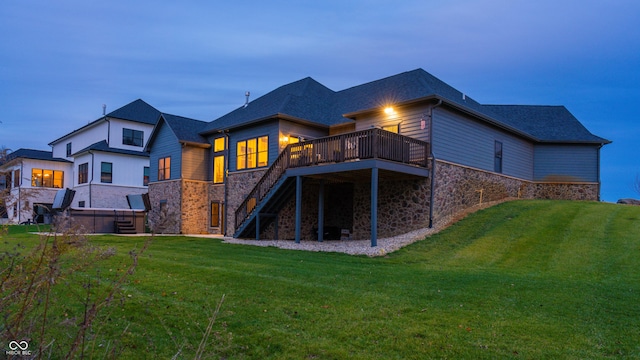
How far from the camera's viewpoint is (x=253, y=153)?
21906 millimetres

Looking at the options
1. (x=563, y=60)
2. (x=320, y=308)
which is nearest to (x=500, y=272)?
(x=320, y=308)

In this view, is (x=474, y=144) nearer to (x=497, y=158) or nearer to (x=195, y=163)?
(x=497, y=158)

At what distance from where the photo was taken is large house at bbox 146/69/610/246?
53.9 ft

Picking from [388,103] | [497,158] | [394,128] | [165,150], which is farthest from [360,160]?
[165,150]

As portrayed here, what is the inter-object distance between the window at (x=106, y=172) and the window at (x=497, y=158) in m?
27.0

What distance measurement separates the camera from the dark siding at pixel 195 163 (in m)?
24.7

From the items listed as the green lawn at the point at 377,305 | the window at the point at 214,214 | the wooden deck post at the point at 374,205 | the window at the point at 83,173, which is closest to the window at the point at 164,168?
the window at the point at 214,214

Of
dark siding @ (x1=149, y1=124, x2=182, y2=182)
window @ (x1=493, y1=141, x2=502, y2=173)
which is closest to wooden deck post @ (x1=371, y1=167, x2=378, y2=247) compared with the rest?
window @ (x1=493, y1=141, x2=502, y2=173)

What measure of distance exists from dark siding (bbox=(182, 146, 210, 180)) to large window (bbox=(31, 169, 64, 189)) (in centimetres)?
1862

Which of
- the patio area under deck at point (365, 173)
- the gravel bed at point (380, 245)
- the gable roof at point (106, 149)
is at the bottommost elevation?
the gravel bed at point (380, 245)

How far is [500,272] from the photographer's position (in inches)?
403

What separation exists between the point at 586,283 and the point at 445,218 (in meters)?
8.26

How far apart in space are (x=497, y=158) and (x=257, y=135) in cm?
1186

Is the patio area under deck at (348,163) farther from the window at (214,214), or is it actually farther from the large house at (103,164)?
the large house at (103,164)
